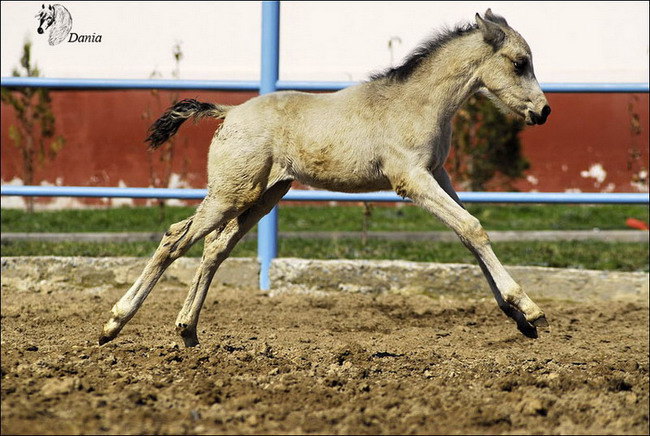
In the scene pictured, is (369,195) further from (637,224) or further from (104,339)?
(637,224)

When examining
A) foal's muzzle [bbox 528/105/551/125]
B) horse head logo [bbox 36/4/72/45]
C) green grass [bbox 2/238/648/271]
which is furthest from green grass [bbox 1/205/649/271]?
foal's muzzle [bbox 528/105/551/125]

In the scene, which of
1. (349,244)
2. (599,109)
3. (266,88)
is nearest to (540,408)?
(266,88)

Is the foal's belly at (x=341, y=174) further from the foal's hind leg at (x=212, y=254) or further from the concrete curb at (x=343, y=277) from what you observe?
the concrete curb at (x=343, y=277)

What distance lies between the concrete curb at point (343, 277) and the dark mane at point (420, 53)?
233 centimetres

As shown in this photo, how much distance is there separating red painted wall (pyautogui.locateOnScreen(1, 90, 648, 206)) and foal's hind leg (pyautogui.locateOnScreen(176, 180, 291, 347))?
7823 mm

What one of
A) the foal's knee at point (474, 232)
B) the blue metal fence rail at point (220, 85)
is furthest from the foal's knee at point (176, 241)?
the blue metal fence rail at point (220, 85)

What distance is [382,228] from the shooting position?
11922 mm

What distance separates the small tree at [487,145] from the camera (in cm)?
A: 1367

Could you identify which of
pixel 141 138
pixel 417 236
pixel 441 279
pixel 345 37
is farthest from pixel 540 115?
pixel 345 37

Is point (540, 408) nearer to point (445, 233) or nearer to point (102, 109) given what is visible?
point (445, 233)

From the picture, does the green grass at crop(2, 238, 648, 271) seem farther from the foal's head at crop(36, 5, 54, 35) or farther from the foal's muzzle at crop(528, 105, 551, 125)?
the foal's muzzle at crop(528, 105, 551, 125)

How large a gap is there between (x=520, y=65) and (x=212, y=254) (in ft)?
6.55

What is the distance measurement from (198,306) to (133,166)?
28.3 feet

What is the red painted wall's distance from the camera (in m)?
13.0
